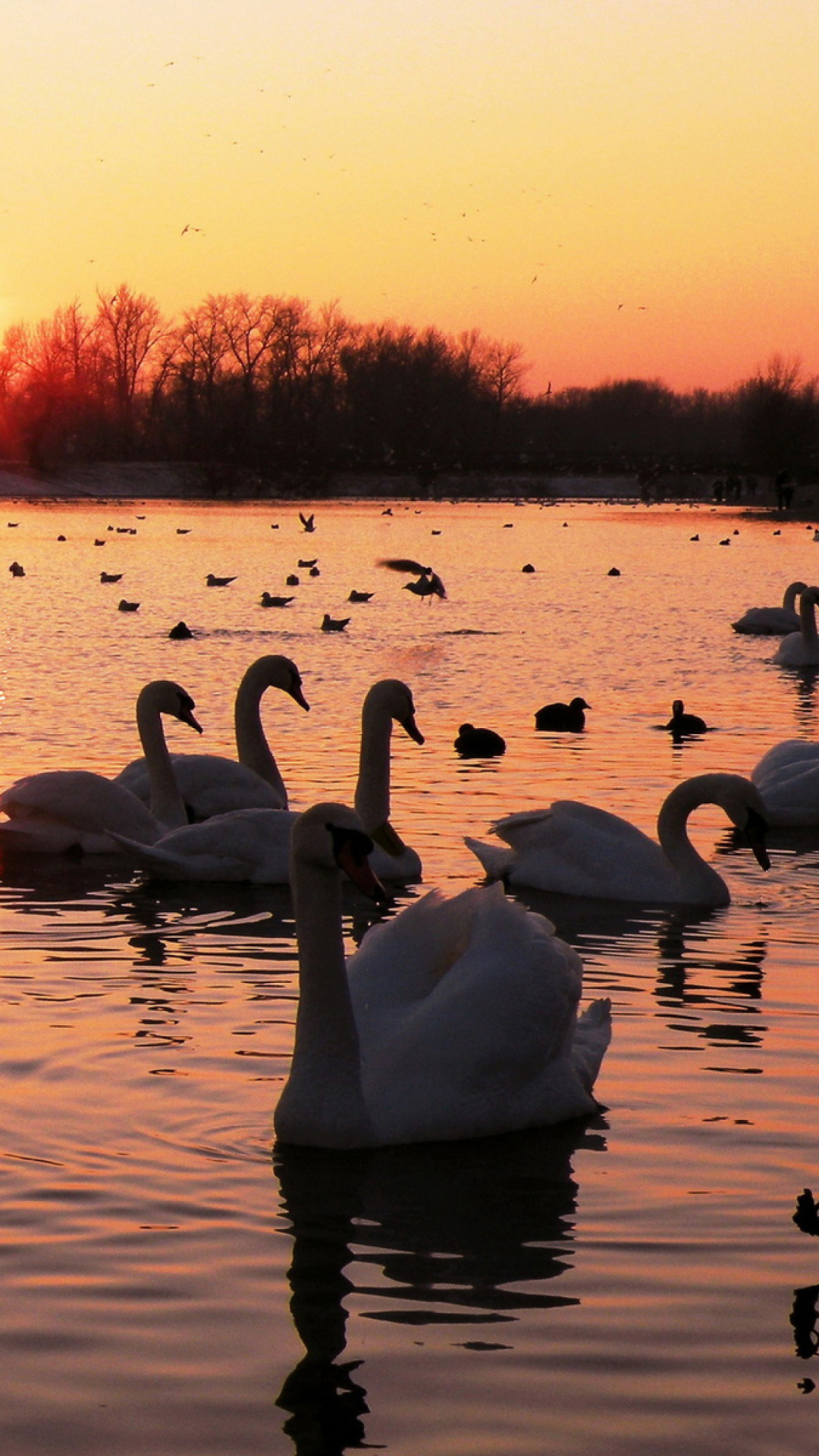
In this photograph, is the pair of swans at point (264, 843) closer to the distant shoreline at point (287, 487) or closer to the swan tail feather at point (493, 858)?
the swan tail feather at point (493, 858)

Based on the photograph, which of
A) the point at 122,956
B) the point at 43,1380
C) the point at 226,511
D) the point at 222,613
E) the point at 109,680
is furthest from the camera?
the point at 226,511

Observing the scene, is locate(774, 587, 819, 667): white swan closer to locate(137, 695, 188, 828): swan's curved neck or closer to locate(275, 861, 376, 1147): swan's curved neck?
locate(137, 695, 188, 828): swan's curved neck

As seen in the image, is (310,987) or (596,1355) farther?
(310,987)

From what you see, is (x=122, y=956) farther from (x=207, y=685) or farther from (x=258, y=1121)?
(x=207, y=685)

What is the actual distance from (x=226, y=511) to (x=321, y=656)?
65.5 metres

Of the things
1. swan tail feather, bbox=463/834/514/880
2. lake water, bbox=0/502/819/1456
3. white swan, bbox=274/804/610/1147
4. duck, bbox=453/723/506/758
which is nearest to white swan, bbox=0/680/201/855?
lake water, bbox=0/502/819/1456

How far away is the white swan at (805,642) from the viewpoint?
909 inches

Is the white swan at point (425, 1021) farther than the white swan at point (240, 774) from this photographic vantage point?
No

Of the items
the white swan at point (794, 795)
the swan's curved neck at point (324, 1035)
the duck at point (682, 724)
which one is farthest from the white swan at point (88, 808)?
the duck at point (682, 724)

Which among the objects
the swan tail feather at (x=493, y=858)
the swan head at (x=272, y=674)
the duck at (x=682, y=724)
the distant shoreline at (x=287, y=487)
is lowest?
the swan tail feather at (x=493, y=858)

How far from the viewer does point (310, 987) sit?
600cm

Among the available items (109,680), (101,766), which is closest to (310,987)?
(101,766)

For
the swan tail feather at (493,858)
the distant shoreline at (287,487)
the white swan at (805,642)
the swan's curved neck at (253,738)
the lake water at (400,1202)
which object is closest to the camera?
the lake water at (400,1202)

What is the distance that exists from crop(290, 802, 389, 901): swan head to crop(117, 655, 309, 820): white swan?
5.68 meters
